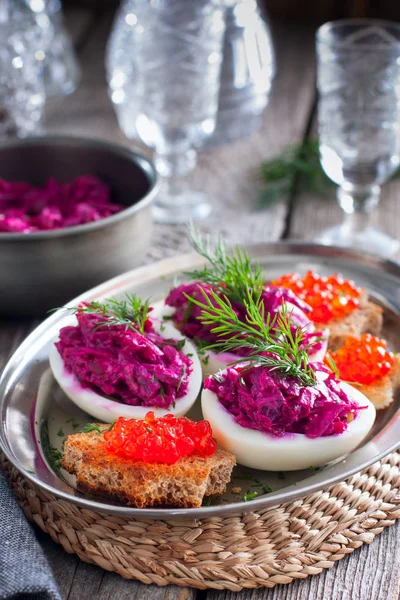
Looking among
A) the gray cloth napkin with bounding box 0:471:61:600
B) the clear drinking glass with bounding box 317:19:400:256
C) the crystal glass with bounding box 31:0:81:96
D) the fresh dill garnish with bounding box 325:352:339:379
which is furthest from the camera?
the crystal glass with bounding box 31:0:81:96

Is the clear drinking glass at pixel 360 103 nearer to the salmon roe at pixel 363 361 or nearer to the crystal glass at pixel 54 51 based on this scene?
the salmon roe at pixel 363 361

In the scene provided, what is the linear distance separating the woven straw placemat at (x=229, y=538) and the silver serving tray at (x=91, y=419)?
0.07m

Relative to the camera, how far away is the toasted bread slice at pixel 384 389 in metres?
2.00

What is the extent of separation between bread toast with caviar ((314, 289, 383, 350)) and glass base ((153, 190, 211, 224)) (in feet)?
3.67

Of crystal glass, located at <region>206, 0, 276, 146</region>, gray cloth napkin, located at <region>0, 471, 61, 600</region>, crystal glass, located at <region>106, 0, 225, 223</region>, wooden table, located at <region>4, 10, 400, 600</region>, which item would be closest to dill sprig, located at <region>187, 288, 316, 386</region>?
wooden table, located at <region>4, 10, 400, 600</region>

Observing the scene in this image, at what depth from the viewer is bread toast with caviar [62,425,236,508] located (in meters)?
1.66

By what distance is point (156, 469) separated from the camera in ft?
5.52

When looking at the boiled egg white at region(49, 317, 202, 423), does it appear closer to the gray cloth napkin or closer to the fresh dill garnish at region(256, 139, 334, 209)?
the gray cloth napkin

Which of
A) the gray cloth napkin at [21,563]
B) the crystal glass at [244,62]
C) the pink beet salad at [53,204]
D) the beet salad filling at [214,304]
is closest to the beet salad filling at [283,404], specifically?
the beet salad filling at [214,304]

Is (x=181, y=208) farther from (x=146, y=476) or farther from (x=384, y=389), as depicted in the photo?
(x=146, y=476)

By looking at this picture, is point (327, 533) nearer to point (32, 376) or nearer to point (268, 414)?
point (268, 414)

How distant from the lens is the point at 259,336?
6.54 feet

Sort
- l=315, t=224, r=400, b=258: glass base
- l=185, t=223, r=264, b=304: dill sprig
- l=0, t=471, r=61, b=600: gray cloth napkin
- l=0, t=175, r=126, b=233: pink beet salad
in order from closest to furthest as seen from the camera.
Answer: l=0, t=471, r=61, b=600: gray cloth napkin
l=185, t=223, r=264, b=304: dill sprig
l=0, t=175, r=126, b=233: pink beet salad
l=315, t=224, r=400, b=258: glass base

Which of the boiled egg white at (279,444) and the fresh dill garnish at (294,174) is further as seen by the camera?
the fresh dill garnish at (294,174)
